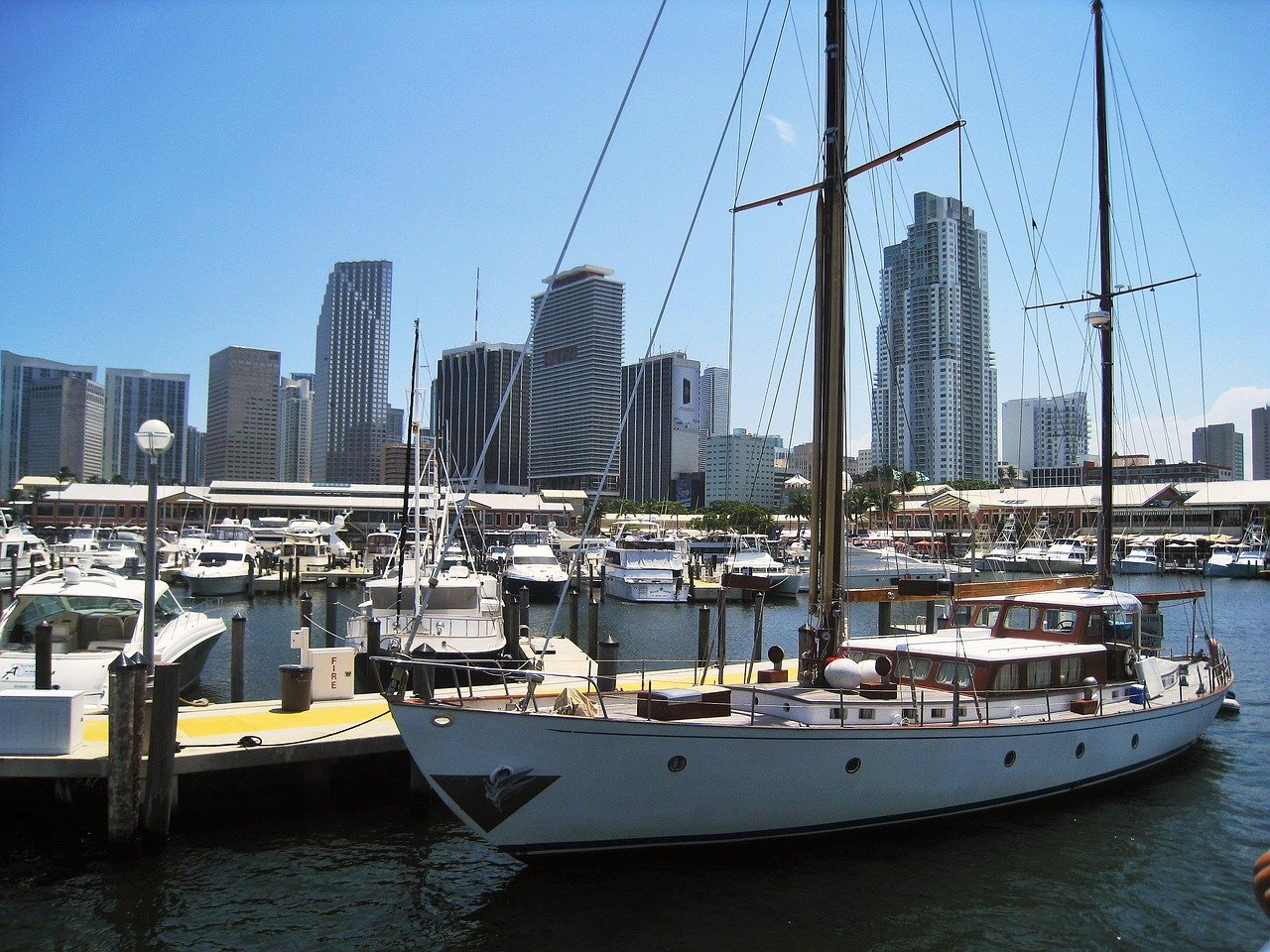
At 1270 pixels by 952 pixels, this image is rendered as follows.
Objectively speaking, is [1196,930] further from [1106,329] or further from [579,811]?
[1106,329]

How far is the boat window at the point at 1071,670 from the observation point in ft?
52.1

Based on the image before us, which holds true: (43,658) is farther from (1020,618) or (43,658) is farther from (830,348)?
(1020,618)

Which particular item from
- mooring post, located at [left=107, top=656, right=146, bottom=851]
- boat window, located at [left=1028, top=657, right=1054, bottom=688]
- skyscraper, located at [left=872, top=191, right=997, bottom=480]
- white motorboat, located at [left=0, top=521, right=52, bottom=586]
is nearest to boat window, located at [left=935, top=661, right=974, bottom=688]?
boat window, located at [left=1028, top=657, right=1054, bottom=688]

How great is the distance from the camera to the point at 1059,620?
1741cm

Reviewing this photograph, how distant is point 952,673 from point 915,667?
2.11 feet

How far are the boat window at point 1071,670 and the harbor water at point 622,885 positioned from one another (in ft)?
6.54

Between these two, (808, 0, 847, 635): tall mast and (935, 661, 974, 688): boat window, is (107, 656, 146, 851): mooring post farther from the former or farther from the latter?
(935, 661, 974, 688): boat window

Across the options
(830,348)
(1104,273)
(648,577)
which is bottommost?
(648,577)

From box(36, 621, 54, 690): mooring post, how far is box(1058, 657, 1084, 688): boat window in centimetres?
1845

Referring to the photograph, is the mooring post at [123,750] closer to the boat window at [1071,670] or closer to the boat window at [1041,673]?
the boat window at [1041,673]

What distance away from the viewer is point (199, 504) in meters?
114

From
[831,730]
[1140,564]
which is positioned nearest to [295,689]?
[831,730]

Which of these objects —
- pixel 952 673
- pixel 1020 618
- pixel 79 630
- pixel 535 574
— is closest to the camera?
pixel 952 673

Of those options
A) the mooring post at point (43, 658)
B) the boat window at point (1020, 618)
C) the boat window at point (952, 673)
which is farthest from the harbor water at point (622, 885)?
the boat window at point (1020, 618)
